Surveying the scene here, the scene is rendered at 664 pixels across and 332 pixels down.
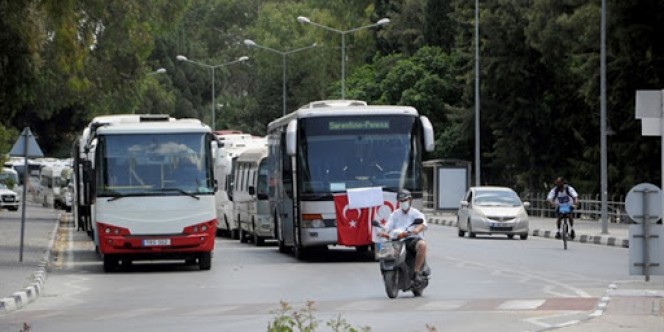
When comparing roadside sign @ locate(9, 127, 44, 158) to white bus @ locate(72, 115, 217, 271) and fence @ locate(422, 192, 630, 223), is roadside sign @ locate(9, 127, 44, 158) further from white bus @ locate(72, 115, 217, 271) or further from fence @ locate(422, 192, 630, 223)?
fence @ locate(422, 192, 630, 223)

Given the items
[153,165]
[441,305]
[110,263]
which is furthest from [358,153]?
[441,305]

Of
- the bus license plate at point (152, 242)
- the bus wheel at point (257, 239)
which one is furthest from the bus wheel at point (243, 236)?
the bus license plate at point (152, 242)

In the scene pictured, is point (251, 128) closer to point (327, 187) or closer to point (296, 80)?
point (296, 80)

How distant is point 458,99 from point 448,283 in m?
58.1

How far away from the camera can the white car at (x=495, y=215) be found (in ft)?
153

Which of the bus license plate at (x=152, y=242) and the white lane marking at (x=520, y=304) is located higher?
the bus license plate at (x=152, y=242)

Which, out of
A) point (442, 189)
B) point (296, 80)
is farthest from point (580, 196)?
point (296, 80)

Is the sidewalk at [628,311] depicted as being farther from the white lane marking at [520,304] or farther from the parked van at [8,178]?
the parked van at [8,178]

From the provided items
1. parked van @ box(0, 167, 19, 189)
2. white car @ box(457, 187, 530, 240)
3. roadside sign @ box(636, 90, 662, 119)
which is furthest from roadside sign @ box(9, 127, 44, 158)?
parked van @ box(0, 167, 19, 189)

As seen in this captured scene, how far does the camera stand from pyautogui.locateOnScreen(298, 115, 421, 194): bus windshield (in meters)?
32.4

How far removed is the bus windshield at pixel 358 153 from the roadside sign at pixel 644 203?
30.6 feet

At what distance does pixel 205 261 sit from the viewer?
102 feet

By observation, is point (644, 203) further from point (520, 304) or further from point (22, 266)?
point (22, 266)

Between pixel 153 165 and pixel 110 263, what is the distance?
6.86 ft
